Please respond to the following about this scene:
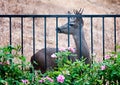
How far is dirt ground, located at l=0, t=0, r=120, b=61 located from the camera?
14430 mm

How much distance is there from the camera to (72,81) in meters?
4.66

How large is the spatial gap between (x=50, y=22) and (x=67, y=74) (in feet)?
37.2

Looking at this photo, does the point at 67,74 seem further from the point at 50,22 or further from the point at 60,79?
the point at 50,22

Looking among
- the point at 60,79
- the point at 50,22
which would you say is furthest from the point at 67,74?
the point at 50,22

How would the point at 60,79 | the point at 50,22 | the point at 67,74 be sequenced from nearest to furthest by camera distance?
the point at 60,79 < the point at 67,74 < the point at 50,22

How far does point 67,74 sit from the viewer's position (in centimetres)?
458

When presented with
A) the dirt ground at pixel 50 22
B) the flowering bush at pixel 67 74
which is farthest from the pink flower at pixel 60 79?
the dirt ground at pixel 50 22

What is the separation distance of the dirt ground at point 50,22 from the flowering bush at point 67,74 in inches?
339

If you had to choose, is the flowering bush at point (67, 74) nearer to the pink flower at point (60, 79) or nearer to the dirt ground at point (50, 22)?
the pink flower at point (60, 79)

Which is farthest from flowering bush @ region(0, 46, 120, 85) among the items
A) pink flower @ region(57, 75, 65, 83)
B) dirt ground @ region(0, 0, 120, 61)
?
dirt ground @ region(0, 0, 120, 61)

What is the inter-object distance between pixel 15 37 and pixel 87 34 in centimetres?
265

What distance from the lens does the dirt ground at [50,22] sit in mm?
14430

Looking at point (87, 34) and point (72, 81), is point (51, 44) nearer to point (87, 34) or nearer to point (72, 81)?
point (87, 34)

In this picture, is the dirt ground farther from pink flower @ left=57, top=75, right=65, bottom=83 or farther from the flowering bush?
pink flower @ left=57, top=75, right=65, bottom=83
